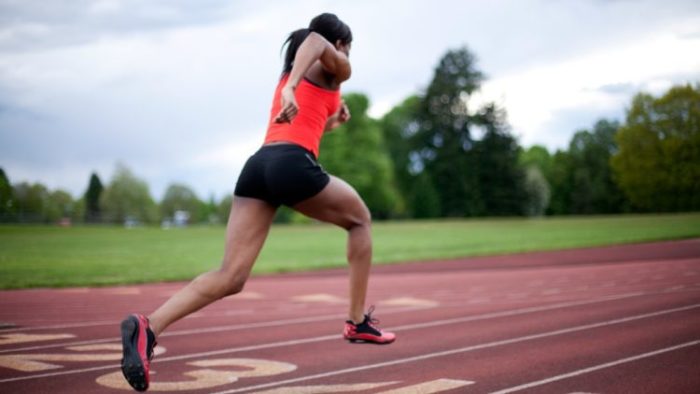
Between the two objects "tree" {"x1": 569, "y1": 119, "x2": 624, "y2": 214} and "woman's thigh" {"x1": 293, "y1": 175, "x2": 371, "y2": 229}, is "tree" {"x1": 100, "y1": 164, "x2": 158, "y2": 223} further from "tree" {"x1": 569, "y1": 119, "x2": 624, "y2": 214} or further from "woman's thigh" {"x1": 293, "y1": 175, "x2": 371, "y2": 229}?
"woman's thigh" {"x1": 293, "y1": 175, "x2": 371, "y2": 229}

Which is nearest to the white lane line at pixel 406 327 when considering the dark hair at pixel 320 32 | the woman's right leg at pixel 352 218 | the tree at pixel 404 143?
the woman's right leg at pixel 352 218

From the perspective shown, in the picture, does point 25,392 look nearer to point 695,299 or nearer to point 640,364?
point 640,364

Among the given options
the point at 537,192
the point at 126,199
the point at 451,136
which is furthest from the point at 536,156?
the point at 126,199

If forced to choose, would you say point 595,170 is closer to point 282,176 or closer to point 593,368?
point 593,368

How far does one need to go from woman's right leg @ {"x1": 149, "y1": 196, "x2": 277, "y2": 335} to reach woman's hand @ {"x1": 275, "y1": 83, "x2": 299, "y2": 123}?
0.57 m

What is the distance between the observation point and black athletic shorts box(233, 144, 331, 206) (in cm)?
406

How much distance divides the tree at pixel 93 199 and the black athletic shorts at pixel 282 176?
49358mm

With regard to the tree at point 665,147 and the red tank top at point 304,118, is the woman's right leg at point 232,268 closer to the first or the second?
the red tank top at point 304,118

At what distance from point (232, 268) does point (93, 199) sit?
55.0 meters

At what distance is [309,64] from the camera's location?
3980 millimetres

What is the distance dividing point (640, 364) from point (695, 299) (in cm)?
390

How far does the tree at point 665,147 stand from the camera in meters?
16.9

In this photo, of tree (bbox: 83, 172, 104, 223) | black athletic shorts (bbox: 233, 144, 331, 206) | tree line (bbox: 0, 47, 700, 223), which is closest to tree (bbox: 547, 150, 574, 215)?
tree line (bbox: 0, 47, 700, 223)

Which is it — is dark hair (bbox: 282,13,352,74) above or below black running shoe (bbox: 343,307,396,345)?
above
